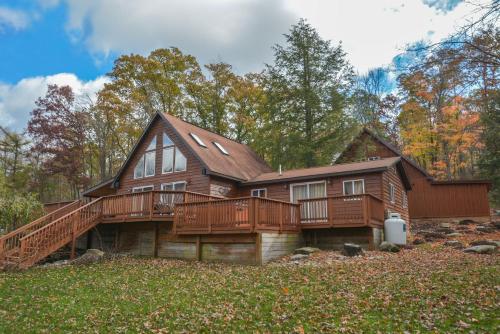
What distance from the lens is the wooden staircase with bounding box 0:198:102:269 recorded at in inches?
530

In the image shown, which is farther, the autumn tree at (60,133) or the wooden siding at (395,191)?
the autumn tree at (60,133)

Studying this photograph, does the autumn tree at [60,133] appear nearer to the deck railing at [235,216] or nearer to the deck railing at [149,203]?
the deck railing at [149,203]

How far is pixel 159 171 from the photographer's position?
2106 centimetres

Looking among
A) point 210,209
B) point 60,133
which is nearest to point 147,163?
point 210,209

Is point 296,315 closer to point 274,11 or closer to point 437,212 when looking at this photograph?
point 274,11

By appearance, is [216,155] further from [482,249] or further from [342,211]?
[482,249]

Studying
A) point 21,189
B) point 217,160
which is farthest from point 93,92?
point 217,160

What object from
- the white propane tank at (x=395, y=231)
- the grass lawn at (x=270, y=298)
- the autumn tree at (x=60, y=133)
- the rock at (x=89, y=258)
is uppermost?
the autumn tree at (x=60, y=133)

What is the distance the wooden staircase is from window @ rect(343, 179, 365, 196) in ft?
38.3

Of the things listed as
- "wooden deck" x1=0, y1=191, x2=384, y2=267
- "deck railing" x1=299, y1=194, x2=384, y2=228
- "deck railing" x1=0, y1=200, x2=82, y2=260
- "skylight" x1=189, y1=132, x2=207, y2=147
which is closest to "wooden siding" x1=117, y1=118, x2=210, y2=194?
"skylight" x1=189, y1=132, x2=207, y2=147

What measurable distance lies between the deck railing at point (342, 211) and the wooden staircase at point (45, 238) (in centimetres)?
961

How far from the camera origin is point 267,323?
683 centimetres

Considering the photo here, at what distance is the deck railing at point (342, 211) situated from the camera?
14234mm

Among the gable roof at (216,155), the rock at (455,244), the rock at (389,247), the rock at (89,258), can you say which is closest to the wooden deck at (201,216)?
the rock at (389,247)
